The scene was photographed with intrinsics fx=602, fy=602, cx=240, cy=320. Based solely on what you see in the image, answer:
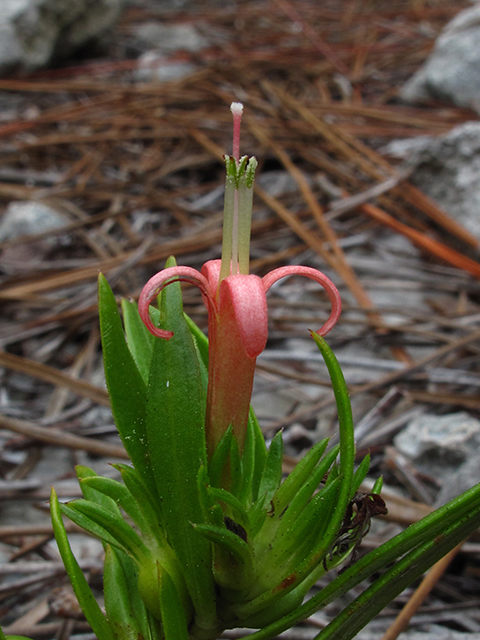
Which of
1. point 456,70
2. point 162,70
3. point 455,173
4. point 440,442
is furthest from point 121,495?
point 162,70

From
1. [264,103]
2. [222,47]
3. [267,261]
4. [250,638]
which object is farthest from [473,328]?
[222,47]

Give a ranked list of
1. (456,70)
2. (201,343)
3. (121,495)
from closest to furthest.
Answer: (121,495)
(201,343)
(456,70)

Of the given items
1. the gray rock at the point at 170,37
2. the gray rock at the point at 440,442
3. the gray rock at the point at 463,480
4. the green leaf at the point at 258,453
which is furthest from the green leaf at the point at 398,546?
the gray rock at the point at 170,37

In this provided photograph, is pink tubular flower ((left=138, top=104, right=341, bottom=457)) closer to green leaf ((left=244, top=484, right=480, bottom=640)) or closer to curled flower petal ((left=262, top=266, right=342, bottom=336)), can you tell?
curled flower petal ((left=262, top=266, right=342, bottom=336))

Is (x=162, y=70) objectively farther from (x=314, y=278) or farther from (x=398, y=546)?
(x=398, y=546)

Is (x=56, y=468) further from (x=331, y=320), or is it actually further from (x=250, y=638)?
(x=331, y=320)

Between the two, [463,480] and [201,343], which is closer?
[201,343]

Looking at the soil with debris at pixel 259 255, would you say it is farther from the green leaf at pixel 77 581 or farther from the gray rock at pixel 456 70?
the green leaf at pixel 77 581
